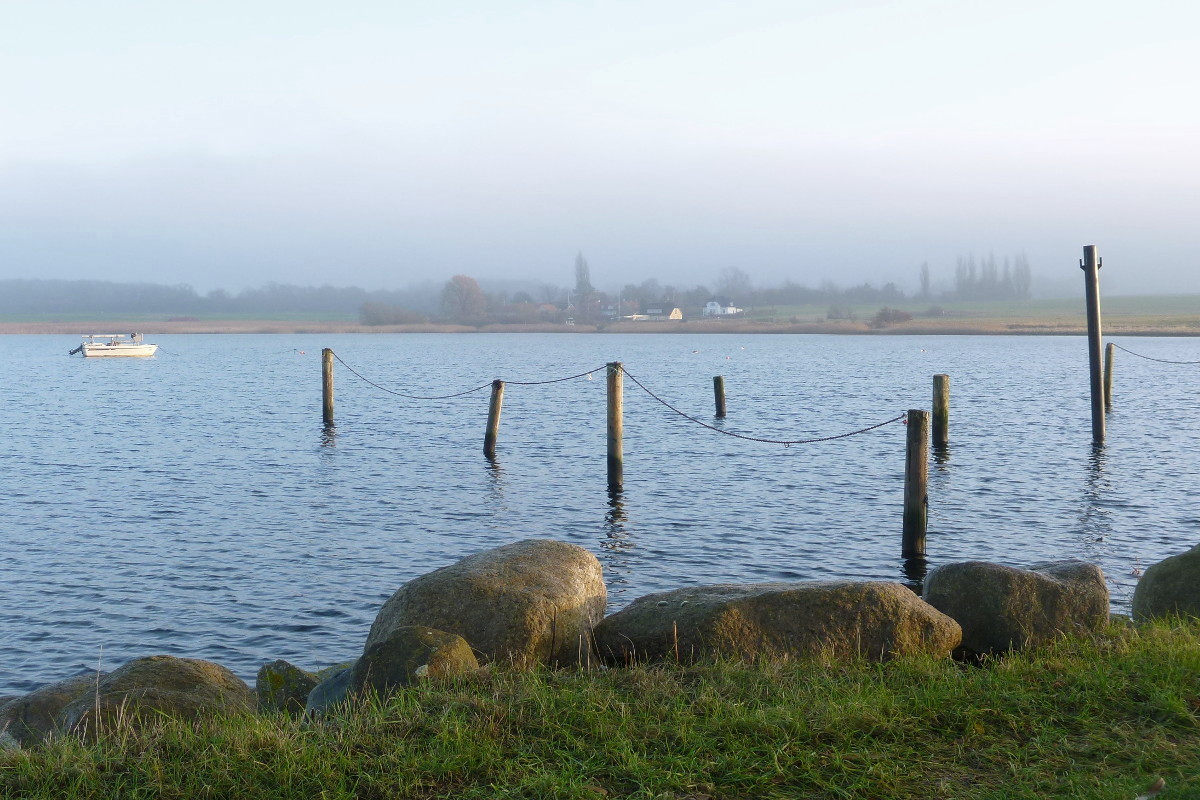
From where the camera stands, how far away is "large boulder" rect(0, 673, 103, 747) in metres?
7.49

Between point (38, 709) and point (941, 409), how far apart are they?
2196 cm

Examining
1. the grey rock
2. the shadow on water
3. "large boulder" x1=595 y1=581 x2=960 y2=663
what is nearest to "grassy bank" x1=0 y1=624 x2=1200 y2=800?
the grey rock

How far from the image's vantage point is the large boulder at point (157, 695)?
20.8ft

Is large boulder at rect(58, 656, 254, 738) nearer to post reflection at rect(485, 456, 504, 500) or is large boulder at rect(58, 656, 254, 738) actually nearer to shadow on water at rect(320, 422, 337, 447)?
post reflection at rect(485, 456, 504, 500)

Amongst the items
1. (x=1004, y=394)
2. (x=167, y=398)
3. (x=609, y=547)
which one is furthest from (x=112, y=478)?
(x=1004, y=394)

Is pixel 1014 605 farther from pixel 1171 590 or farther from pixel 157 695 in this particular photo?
pixel 157 695

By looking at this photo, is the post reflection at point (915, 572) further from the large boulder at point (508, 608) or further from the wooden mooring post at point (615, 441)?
the wooden mooring post at point (615, 441)

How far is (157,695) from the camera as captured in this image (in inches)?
273

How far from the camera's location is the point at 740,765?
16.1ft

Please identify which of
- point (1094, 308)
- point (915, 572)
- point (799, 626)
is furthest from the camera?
point (1094, 308)

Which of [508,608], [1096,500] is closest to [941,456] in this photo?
[1096,500]

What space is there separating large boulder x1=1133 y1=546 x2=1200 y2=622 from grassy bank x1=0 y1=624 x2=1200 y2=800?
8.41ft

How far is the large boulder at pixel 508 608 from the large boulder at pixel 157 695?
1159 millimetres

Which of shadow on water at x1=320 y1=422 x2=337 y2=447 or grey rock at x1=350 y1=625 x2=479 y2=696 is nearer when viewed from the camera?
grey rock at x1=350 y1=625 x2=479 y2=696
